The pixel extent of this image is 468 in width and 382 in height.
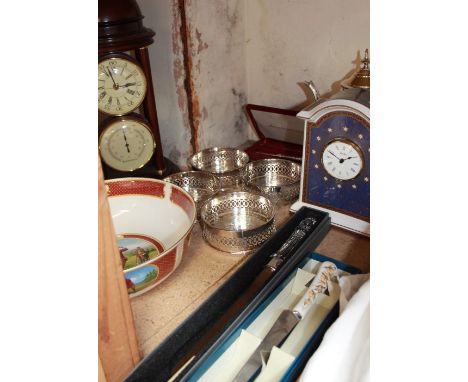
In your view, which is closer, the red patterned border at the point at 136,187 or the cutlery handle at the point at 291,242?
the cutlery handle at the point at 291,242

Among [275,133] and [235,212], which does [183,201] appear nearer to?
[235,212]

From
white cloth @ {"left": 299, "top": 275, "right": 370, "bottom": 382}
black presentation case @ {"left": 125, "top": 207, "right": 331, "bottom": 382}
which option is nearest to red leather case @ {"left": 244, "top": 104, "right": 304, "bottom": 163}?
black presentation case @ {"left": 125, "top": 207, "right": 331, "bottom": 382}

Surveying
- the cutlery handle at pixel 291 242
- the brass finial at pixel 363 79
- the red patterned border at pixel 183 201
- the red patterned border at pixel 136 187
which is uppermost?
the brass finial at pixel 363 79

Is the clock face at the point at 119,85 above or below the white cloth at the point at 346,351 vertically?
above

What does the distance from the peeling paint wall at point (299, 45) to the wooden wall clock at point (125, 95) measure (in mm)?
326

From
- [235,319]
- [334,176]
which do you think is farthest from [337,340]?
[334,176]

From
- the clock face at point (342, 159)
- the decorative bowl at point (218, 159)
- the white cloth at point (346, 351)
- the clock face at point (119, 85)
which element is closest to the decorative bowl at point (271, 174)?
the decorative bowl at point (218, 159)

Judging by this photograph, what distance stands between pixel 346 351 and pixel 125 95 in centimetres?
67

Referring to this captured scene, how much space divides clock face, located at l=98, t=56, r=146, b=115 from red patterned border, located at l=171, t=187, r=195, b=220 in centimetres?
22

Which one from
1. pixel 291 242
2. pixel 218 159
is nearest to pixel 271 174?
pixel 218 159

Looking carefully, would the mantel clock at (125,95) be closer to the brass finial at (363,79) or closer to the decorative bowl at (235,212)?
the decorative bowl at (235,212)

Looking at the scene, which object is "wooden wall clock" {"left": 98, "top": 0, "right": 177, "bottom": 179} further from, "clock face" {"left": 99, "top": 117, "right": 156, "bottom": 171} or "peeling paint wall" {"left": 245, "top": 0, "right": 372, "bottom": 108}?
"peeling paint wall" {"left": 245, "top": 0, "right": 372, "bottom": 108}

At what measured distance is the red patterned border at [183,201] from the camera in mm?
824
